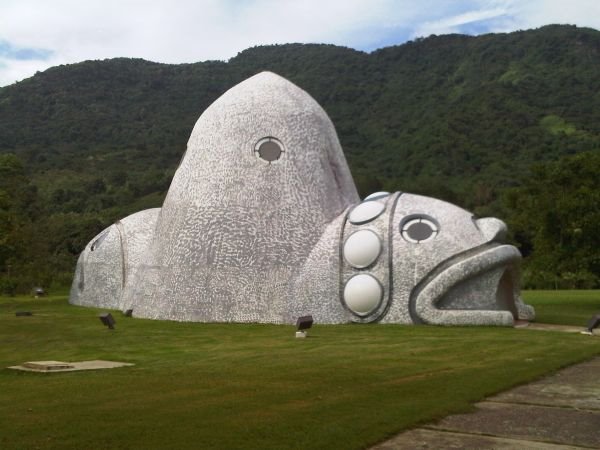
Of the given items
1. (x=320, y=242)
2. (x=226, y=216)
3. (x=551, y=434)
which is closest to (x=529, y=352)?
(x=551, y=434)

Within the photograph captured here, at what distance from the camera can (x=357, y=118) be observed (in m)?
78.6

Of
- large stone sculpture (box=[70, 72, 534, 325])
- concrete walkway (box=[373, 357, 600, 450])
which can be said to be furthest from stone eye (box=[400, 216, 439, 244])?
concrete walkway (box=[373, 357, 600, 450])

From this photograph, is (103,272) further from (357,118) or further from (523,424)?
(357,118)

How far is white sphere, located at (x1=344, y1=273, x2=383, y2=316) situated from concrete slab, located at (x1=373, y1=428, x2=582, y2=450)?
1255cm

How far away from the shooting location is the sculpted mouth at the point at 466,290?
1902cm

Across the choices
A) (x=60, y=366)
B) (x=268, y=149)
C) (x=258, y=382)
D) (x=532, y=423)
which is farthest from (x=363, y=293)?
(x=532, y=423)

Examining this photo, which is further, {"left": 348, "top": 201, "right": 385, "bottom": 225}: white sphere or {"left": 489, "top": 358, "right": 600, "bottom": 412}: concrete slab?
{"left": 348, "top": 201, "right": 385, "bottom": 225}: white sphere

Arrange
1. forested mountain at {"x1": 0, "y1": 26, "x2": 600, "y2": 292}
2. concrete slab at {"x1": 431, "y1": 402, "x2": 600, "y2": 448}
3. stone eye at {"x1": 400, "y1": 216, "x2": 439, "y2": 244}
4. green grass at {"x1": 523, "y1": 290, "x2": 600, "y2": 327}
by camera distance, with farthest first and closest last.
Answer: forested mountain at {"x1": 0, "y1": 26, "x2": 600, "y2": 292} < green grass at {"x1": 523, "y1": 290, "x2": 600, "y2": 327} < stone eye at {"x1": 400, "y1": 216, "x2": 439, "y2": 244} < concrete slab at {"x1": 431, "y1": 402, "x2": 600, "y2": 448}

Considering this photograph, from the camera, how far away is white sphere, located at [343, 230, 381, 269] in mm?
19734

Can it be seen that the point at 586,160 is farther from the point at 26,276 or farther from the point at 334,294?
the point at 26,276

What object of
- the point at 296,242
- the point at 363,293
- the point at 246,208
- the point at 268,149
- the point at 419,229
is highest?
the point at 268,149

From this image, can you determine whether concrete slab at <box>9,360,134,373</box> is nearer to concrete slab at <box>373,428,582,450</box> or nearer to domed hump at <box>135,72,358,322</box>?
concrete slab at <box>373,428,582,450</box>

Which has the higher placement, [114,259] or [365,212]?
[365,212]

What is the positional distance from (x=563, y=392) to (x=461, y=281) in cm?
967
